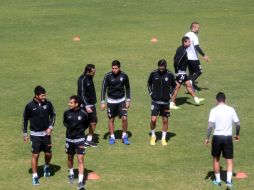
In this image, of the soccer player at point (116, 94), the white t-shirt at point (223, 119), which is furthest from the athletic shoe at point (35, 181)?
the white t-shirt at point (223, 119)

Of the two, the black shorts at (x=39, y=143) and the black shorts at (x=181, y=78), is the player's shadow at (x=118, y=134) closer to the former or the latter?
the black shorts at (x=181, y=78)

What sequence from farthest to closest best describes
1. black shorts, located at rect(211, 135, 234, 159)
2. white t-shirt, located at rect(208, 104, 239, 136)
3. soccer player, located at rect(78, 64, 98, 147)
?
1. soccer player, located at rect(78, 64, 98, 147)
2. black shorts, located at rect(211, 135, 234, 159)
3. white t-shirt, located at rect(208, 104, 239, 136)

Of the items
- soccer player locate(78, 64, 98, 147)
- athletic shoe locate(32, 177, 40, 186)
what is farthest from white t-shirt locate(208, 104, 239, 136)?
athletic shoe locate(32, 177, 40, 186)

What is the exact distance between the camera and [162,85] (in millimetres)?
16922

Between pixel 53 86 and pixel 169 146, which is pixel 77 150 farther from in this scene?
pixel 53 86

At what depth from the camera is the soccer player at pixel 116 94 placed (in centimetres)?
→ 1694

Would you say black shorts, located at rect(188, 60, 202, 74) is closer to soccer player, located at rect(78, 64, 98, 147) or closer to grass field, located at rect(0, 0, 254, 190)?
grass field, located at rect(0, 0, 254, 190)

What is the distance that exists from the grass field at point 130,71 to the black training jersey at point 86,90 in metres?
1.40

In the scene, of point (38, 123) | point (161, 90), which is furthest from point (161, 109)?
point (38, 123)

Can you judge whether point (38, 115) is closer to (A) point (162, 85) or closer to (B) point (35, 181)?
(B) point (35, 181)

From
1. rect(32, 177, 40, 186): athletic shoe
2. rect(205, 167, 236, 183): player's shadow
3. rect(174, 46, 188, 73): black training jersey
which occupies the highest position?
rect(174, 46, 188, 73): black training jersey

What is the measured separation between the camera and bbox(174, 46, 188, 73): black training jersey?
20070mm

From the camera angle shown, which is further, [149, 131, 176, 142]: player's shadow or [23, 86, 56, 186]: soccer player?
[149, 131, 176, 142]: player's shadow

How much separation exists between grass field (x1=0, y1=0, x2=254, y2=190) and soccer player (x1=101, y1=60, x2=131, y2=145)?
1.95 feet
